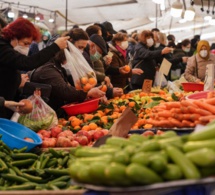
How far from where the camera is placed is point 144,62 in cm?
888

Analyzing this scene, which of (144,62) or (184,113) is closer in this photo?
(184,113)

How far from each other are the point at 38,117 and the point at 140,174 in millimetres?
2963

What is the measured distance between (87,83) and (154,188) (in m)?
3.79

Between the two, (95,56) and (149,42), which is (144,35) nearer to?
(149,42)

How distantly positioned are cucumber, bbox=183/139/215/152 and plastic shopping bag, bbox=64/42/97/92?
3.51 m

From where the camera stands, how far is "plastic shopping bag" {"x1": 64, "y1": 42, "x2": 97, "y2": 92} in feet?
17.8

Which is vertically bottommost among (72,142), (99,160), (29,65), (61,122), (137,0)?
(137,0)

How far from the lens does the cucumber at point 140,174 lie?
1850 millimetres

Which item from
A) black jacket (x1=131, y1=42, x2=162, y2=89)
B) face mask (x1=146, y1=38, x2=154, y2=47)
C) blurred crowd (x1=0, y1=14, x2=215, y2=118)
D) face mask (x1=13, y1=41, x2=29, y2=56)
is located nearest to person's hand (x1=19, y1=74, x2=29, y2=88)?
blurred crowd (x1=0, y1=14, x2=215, y2=118)

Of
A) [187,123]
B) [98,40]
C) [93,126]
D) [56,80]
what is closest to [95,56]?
[98,40]

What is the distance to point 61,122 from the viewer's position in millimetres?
5273

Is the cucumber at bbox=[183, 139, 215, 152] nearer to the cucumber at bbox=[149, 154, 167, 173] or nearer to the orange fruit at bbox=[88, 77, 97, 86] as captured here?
the cucumber at bbox=[149, 154, 167, 173]

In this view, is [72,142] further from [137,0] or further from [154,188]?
[137,0]

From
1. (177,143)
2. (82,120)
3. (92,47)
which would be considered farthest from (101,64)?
(177,143)
